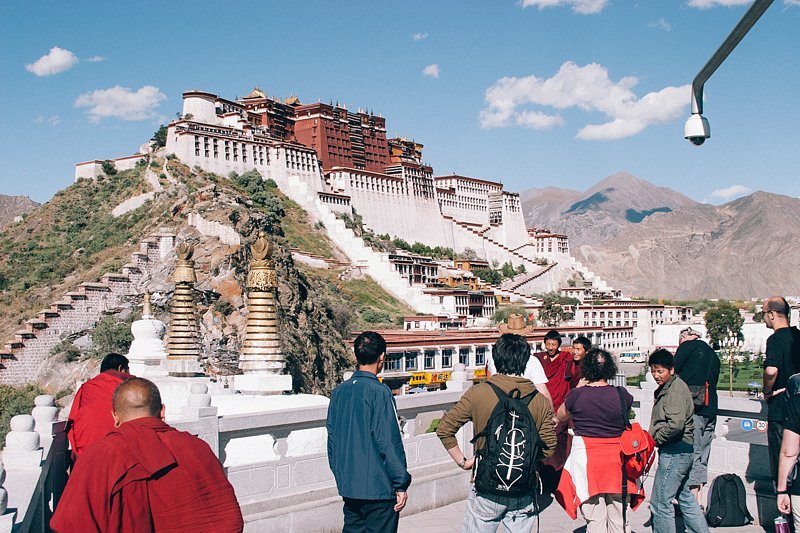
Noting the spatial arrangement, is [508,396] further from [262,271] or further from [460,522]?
[262,271]

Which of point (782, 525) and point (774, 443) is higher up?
point (774, 443)

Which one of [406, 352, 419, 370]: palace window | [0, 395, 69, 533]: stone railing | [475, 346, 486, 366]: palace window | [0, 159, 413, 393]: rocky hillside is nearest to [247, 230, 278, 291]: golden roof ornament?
[0, 395, 69, 533]: stone railing

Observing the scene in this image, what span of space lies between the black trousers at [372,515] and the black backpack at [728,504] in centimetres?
427

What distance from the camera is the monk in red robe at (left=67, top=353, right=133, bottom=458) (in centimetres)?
585

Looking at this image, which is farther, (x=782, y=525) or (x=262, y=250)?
(x=262, y=250)

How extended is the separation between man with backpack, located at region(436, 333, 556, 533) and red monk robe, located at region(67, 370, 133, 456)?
2357 millimetres

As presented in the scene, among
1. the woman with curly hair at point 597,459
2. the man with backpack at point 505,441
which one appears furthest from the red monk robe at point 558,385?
the man with backpack at point 505,441

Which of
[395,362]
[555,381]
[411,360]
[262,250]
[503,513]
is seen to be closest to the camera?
[503,513]

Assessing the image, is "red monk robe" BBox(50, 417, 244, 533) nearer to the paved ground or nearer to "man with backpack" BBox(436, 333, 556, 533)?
"man with backpack" BBox(436, 333, 556, 533)

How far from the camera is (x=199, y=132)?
236 ft

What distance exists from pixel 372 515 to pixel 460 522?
2868 millimetres

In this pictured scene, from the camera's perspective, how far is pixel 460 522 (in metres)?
8.48

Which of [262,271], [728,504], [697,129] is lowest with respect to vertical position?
[728,504]

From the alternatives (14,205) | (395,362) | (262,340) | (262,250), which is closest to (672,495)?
(262,340)
